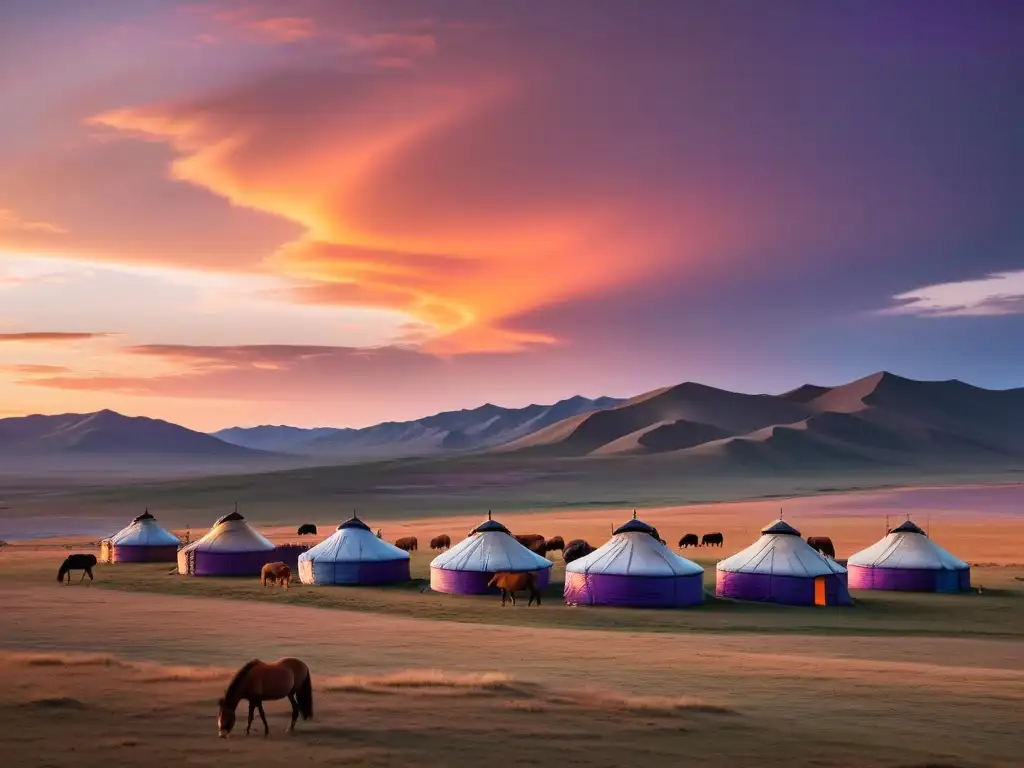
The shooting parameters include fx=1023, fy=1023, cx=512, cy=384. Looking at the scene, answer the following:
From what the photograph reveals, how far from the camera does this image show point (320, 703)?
16.3m

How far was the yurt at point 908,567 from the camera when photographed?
38.5m

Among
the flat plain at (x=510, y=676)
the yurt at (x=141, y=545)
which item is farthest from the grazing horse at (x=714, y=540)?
the yurt at (x=141, y=545)

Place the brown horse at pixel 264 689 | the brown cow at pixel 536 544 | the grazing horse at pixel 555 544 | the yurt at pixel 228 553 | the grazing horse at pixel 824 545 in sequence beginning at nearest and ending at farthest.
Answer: the brown horse at pixel 264 689 → the yurt at pixel 228 553 → the grazing horse at pixel 824 545 → the brown cow at pixel 536 544 → the grazing horse at pixel 555 544

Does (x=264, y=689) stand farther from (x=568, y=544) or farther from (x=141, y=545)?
(x=568, y=544)

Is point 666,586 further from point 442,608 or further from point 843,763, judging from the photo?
point 843,763

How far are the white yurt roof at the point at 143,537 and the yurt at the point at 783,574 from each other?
28040 millimetres

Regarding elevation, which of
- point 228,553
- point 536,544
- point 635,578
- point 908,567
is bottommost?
point 635,578

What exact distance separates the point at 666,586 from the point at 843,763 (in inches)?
824

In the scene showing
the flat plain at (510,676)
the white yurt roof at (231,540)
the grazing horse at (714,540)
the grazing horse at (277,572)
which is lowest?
the flat plain at (510,676)

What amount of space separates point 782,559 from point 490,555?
1048 centimetres

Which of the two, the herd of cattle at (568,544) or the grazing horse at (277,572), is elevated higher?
the herd of cattle at (568,544)

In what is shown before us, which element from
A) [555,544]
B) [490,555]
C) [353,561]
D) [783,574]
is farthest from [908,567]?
[353,561]

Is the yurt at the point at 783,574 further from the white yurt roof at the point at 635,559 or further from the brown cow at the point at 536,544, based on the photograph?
the brown cow at the point at 536,544

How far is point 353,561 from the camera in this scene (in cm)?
4028
